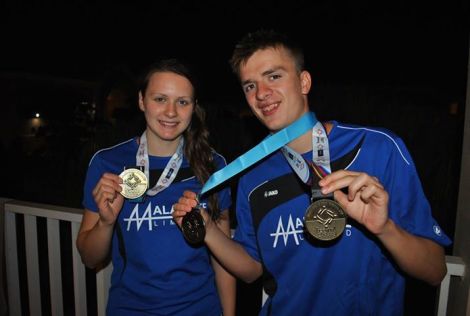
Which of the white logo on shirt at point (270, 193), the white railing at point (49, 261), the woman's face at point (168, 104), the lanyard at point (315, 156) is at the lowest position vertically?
the white railing at point (49, 261)

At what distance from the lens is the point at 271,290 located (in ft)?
6.28

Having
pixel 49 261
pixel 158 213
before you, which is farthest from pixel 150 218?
pixel 49 261

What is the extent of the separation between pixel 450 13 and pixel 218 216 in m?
9.10

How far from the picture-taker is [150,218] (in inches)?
80.1

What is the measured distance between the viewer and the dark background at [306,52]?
26.7ft

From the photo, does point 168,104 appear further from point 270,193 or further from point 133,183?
point 270,193

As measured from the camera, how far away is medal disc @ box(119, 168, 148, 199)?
6.31 ft

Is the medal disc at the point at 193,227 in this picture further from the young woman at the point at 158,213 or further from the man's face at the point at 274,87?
the man's face at the point at 274,87

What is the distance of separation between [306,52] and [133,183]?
8.89 m

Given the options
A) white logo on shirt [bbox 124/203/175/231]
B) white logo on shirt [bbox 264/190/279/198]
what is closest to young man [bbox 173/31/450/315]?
white logo on shirt [bbox 264/190/279/198]

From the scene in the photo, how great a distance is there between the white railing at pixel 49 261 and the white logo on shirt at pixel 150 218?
867 millimetres

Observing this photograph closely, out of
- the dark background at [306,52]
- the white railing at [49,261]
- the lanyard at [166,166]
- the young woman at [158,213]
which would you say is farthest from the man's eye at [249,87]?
the dark background at [306,52]

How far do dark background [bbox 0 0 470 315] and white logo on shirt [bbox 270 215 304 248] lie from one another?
5.50 m

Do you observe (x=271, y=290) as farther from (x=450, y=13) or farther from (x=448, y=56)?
(x=448, y=56)
